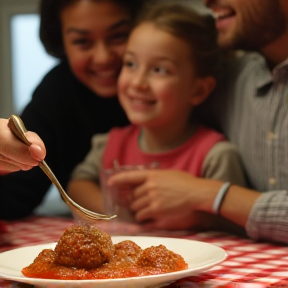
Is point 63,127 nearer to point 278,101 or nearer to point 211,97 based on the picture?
point 211,97

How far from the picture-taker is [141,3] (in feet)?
5.98

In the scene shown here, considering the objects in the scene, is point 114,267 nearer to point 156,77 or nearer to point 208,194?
point 208,194

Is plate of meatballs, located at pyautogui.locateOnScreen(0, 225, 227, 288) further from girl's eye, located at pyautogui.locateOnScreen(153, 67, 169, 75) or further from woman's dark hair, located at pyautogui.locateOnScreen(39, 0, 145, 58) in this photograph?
woman's dark hair, located at pyautogui.locateOnScreen(39, 0, 145, 58)

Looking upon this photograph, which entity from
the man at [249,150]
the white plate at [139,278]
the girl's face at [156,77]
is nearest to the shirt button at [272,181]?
the man at [249,150]

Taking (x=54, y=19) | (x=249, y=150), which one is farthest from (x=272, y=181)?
(x=54, y=19)

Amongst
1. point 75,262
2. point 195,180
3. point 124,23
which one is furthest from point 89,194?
point 75,262

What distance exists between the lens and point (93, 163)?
1739 millimetres

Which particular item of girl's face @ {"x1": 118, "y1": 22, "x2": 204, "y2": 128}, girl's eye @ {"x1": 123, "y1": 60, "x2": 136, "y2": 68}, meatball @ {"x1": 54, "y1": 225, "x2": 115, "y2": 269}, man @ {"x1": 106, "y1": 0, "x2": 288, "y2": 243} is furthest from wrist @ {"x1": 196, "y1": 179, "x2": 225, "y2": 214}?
meatball @ {"x1": 54, "y1": 225, "x2": 115, "y2": 269}

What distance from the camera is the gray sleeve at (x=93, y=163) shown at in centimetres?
172

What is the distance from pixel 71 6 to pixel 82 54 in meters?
0.14

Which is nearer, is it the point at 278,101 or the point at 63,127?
the point at 278,101

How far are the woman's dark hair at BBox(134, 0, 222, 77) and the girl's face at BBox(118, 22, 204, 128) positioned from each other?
20mm

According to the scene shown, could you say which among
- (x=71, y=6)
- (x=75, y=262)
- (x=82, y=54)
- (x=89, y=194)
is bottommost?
(x=89, y=194)

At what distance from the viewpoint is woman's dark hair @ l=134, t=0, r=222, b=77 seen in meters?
1.61
